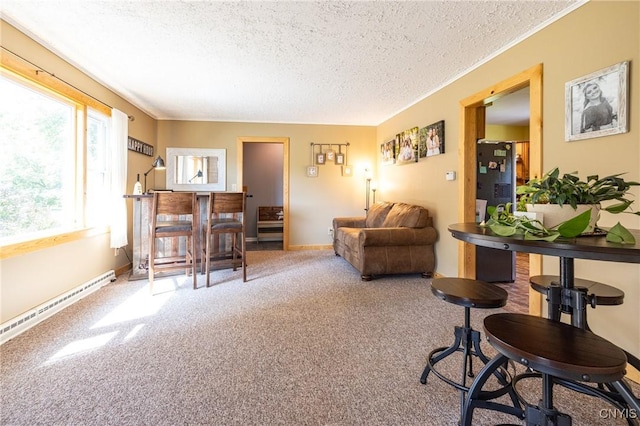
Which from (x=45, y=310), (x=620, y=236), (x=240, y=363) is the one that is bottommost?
(x=240, y=363)

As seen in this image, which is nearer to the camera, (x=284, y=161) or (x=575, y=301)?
(x=575, y=301)

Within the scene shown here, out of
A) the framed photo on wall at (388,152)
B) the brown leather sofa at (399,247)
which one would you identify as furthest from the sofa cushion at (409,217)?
the framed photo on wall at (388,152)

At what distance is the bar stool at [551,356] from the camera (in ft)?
2.62

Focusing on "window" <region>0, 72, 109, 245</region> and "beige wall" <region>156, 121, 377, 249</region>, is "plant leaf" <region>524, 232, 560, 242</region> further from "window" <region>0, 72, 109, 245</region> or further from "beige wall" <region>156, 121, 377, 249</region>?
"beige wall" <region>156, 121, 377, 249</region>

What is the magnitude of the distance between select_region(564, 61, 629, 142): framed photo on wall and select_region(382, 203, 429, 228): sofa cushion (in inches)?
68.5

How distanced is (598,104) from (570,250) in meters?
1.51

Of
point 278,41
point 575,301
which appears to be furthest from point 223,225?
point 575,301

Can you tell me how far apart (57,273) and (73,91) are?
5.81ft

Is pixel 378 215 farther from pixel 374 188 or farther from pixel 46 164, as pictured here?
pixel 46 164

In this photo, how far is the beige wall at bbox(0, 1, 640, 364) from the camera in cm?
172

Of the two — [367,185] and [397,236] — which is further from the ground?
[367,185]

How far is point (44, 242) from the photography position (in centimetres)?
241

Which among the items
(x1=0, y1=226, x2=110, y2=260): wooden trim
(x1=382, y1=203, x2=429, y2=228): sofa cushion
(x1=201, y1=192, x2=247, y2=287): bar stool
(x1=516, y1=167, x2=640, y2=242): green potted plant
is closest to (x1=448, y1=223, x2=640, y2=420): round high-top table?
(x1=516, y1=167, x2=640, y2=242): green potted plant

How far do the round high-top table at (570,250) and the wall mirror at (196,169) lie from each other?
180 inches
